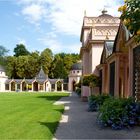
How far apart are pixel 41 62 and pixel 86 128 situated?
82311 millimetres

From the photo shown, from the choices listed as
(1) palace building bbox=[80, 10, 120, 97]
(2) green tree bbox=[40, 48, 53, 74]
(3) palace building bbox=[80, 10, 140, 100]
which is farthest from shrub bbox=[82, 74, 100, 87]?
(2) green tree bbox=[40, 48, 53, 74]

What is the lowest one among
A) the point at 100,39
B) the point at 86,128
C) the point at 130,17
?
the point at 86,128

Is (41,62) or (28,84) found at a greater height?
(41,62)

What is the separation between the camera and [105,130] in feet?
36.4

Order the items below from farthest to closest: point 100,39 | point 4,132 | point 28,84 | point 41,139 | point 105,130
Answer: point 28,84
point 100,39
point 105,130
point 4,132
point 41,139

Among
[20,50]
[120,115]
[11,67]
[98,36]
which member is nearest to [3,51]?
[20,50]

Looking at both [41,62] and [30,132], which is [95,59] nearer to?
[30,132]

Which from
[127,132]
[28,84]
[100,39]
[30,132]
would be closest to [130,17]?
[127,132]

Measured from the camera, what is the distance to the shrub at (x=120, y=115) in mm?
11352

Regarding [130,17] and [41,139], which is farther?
[41,139]

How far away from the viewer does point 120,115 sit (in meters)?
11.5

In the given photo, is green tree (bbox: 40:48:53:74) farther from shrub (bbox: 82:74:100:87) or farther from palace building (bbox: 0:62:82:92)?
shrub (bbox: 82:74:100:87)

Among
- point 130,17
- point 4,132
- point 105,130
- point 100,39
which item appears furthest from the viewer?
point 100,39

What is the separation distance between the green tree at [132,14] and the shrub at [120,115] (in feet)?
11.4
